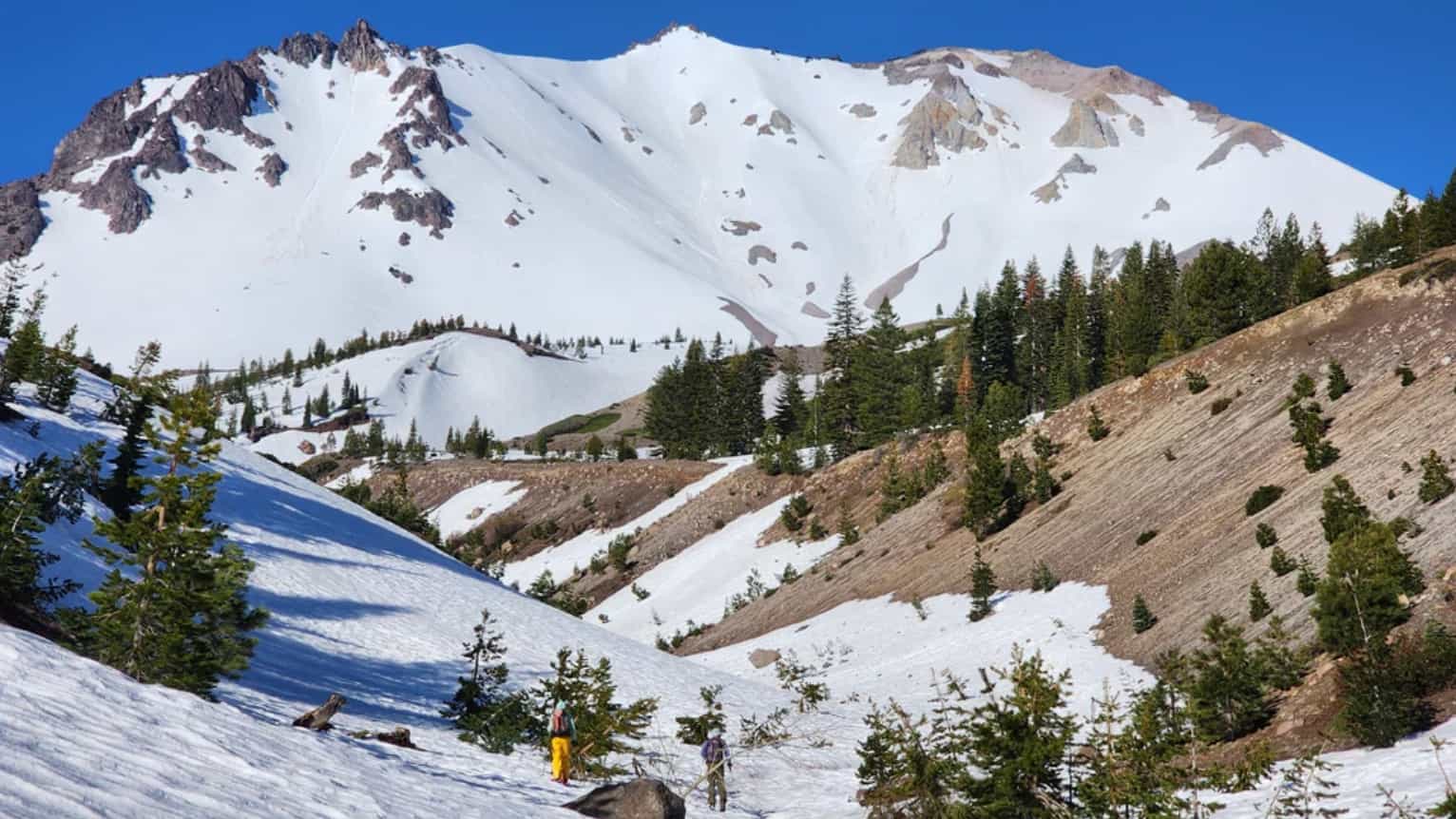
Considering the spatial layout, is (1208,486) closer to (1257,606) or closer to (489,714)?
(1257,606)

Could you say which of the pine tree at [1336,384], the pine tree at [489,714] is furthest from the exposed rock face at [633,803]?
the pine tree at [1336,384]

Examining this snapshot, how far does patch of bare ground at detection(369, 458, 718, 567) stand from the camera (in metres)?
91.1

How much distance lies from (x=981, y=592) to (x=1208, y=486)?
1121 centimetres

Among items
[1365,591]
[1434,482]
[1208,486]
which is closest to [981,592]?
[1208,486]

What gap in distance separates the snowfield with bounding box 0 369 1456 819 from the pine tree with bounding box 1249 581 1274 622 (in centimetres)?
412

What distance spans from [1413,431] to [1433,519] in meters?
9.27

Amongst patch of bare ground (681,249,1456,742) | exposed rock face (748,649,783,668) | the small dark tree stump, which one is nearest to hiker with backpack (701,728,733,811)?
the small dark tree stump

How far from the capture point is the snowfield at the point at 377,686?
1005cm

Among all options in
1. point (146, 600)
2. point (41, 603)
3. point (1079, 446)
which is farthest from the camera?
point (1079, 446)

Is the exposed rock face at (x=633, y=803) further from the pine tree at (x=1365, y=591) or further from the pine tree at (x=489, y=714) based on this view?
the pine tree at (x=1365, y=591)

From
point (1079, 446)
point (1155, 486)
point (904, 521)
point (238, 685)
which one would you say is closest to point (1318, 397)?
point (1155, 486)

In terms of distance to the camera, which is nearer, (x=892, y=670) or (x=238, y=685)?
(x=238, y=685)

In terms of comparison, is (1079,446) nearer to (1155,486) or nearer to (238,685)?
(1155,486)

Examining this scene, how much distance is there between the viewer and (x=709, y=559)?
73.1 metres
